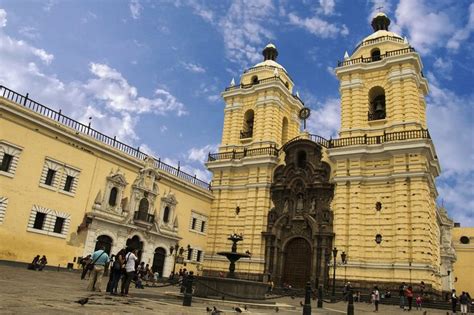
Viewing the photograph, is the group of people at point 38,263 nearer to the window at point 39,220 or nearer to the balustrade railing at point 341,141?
the window at point 39,220

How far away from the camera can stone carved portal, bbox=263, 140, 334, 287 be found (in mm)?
28453

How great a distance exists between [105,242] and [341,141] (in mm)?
18110

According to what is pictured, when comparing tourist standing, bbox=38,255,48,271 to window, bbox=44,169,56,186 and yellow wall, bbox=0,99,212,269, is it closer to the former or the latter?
yellow wall, bbox=0,99,212,269

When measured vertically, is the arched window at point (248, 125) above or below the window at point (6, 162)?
above

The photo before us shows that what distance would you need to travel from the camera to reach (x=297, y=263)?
29641mm

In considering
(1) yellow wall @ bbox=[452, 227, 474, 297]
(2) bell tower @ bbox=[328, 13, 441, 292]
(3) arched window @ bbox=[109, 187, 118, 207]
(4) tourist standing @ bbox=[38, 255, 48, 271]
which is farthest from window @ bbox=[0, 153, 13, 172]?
(1) yellow wall @ bbox=[452, 227, 474, 297]

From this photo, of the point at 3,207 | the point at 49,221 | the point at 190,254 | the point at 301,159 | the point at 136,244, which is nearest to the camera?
the point at 3,207

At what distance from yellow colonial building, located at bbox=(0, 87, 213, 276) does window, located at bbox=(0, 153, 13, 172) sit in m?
0.05

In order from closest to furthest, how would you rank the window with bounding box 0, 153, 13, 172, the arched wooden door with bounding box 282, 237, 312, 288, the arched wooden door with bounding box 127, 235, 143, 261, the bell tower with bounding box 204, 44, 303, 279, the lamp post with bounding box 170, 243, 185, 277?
the window with bounding box 0, 153, 13, 172
the arched wooden door with bounding box 127, 235, 143, 261
the arched wooden door with bounding box 282, 237, 312, 288
the lamp post with bounding box 170, 243, 185, 277
the bell tower with bounding box 204, 44, 303, 279

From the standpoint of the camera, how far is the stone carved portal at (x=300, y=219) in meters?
28.5

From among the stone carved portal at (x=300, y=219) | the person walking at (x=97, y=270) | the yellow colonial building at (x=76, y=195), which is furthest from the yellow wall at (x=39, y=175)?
the stone carved portal at (x=300, y=219)

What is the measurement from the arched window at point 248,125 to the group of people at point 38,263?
66.4ft

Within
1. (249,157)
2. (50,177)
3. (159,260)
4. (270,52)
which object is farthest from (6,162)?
(270,52)

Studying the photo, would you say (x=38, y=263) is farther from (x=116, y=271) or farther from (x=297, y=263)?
(x=297, y=263)
